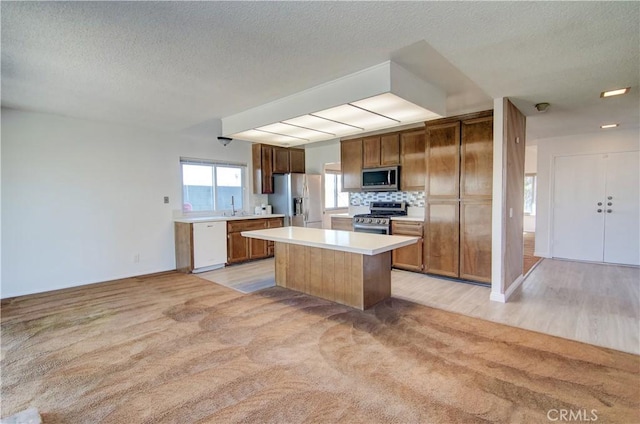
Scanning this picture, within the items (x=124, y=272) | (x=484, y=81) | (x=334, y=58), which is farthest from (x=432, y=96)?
(x=124, y=272)

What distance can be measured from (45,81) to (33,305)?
8.24ft

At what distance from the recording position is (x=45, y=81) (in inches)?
116

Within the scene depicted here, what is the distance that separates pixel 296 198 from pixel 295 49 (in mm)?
4237

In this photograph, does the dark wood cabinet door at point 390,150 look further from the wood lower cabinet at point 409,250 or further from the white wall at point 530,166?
the white wall at point 530,166

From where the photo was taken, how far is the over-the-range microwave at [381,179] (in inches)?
205

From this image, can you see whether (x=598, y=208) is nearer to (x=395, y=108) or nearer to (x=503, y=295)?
(x=503, y=295)

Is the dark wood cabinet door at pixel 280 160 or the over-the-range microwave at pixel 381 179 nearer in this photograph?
the over-the-range microwave at pixel 381 179

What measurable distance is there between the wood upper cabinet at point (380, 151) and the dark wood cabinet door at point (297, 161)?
171 cm

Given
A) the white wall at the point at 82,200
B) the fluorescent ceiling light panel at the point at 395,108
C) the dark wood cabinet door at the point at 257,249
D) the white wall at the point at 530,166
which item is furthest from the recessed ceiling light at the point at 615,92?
the white wall at the point at 530,166

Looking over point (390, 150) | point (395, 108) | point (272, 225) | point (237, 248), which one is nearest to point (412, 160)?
point (390, 150)

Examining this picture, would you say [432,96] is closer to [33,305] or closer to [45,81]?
[45,81]

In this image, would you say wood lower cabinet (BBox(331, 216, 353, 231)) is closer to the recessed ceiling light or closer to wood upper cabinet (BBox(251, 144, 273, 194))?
wood upper cabinet (BBox(251, 144, 273, 194))

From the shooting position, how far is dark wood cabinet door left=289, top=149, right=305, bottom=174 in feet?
22.0

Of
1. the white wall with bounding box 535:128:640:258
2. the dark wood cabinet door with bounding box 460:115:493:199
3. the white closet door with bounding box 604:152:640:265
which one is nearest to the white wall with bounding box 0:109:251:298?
the dark wood cabinet door with bounding box 460:115:493:199
